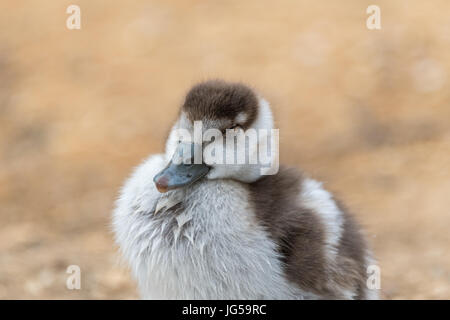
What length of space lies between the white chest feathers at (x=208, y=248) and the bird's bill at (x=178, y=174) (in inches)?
3.1

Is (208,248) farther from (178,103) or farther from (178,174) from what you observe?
(178,103)

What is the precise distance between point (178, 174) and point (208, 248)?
259 mm

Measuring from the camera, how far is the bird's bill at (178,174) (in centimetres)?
255

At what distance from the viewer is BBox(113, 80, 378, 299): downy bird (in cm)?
260

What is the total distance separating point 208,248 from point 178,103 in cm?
192

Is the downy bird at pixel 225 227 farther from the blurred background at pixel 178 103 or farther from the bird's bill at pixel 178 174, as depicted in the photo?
the blurred background at pixel 178 103

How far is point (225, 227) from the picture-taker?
8.55ft

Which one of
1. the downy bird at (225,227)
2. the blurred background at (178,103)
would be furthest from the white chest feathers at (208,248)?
the blurred background at (178,103)

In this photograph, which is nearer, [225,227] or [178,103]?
[225,227]

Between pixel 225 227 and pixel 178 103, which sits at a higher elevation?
pixel 178 103

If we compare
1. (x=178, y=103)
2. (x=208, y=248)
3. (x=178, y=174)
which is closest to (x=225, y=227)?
(x=208, y=248)

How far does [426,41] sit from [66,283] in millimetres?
4223

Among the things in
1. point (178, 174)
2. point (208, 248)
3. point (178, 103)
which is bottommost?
point (208, 248)
